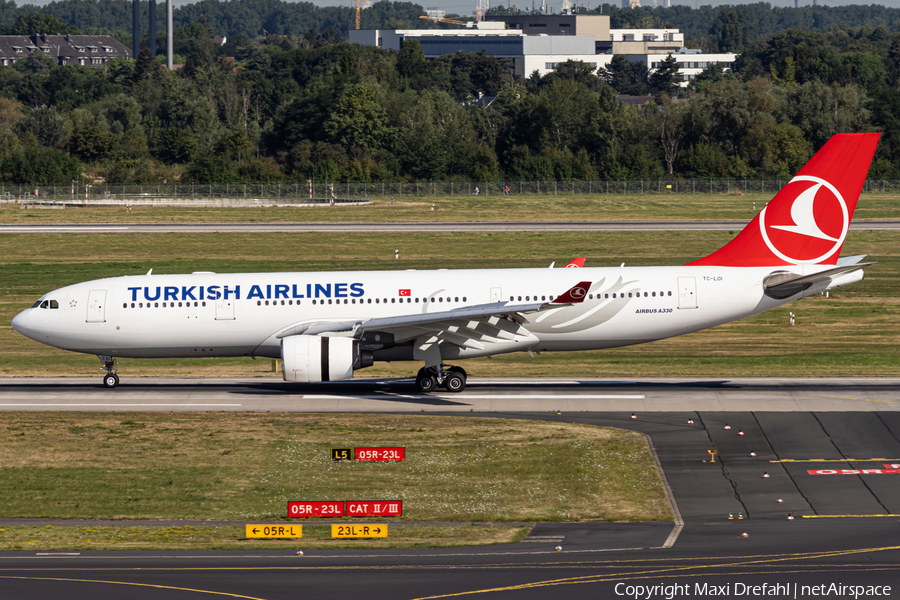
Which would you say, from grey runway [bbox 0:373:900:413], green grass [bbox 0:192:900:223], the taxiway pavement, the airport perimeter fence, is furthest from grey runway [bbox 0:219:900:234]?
the taxiway pavement

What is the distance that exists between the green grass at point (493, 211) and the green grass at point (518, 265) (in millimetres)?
13970

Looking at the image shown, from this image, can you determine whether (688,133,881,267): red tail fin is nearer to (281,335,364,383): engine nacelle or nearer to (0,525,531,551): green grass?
(281,335,364,383): engine nacelle

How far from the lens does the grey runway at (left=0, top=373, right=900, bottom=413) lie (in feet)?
110

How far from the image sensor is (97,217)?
321ft

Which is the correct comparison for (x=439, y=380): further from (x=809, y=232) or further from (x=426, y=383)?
(x=809, y=232)

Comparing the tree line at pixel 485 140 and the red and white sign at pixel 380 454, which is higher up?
the tree line at pixel 485 140

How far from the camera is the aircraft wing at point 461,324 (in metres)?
33.5

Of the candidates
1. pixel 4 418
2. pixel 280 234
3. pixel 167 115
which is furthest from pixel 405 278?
pixel 167 115

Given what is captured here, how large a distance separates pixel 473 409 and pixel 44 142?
13596 cm

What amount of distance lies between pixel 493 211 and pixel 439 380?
221 ft

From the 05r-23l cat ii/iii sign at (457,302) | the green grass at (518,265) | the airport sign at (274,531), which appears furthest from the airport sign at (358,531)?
the green grass at (518,265)

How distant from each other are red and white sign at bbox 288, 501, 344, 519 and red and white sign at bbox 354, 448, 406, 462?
352 centimetres

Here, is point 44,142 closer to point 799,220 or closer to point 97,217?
point 97,217

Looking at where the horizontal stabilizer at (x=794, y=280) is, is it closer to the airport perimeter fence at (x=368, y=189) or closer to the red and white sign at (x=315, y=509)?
the red and white sign at (x=315, y=509)
